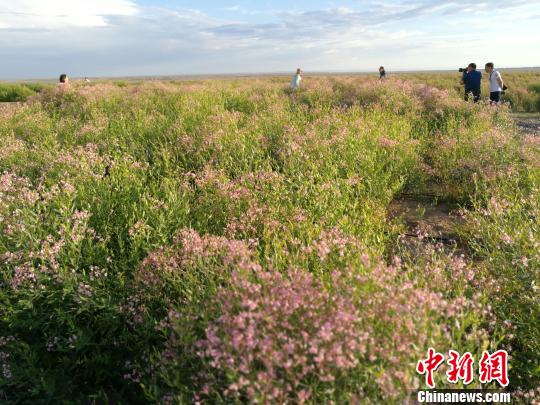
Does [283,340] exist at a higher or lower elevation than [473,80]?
lower

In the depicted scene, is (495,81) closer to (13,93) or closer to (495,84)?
(495,84)

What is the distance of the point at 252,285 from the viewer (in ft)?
7.75

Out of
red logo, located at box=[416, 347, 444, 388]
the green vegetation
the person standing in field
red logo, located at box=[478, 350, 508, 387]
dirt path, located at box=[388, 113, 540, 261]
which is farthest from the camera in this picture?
the green vegetation

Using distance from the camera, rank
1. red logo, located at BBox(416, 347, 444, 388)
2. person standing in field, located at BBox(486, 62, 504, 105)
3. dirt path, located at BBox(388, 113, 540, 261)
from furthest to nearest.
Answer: person standing in field, located at BBox(486, 62, 504, 105)
dirt path, located at BBox(388, 113, 540, 261)
red logo, located at BBox(416, 347, 444, 388)

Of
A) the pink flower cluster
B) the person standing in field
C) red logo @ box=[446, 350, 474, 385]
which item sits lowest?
red logo @ box=[446, 350, 474, 385]

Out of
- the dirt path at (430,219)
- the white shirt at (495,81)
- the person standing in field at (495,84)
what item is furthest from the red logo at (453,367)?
the white shirt at (495,81)

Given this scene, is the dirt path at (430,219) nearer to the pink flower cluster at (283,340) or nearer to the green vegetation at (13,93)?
the pink flower cluster at (283,340)

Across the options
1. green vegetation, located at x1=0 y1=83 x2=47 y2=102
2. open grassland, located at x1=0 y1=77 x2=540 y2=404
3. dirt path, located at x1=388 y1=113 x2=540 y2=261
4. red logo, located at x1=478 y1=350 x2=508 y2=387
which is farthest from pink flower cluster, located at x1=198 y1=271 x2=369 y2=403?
green vegetation, located at x1=0 y1=83 x2=47 y2=102

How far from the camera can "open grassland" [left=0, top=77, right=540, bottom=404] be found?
2115 mm

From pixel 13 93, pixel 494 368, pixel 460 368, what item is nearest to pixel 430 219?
pixel 494 368

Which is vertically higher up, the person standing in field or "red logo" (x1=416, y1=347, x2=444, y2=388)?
the person standing in field

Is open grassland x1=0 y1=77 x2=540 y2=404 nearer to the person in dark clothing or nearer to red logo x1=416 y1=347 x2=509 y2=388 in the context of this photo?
red logo x1=416 y1=347 x2=509 y2=388

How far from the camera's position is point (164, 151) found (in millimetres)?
5727

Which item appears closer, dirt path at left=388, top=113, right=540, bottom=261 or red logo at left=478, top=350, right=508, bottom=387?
red logo at left=478, top=350, right=508, bottom=387
